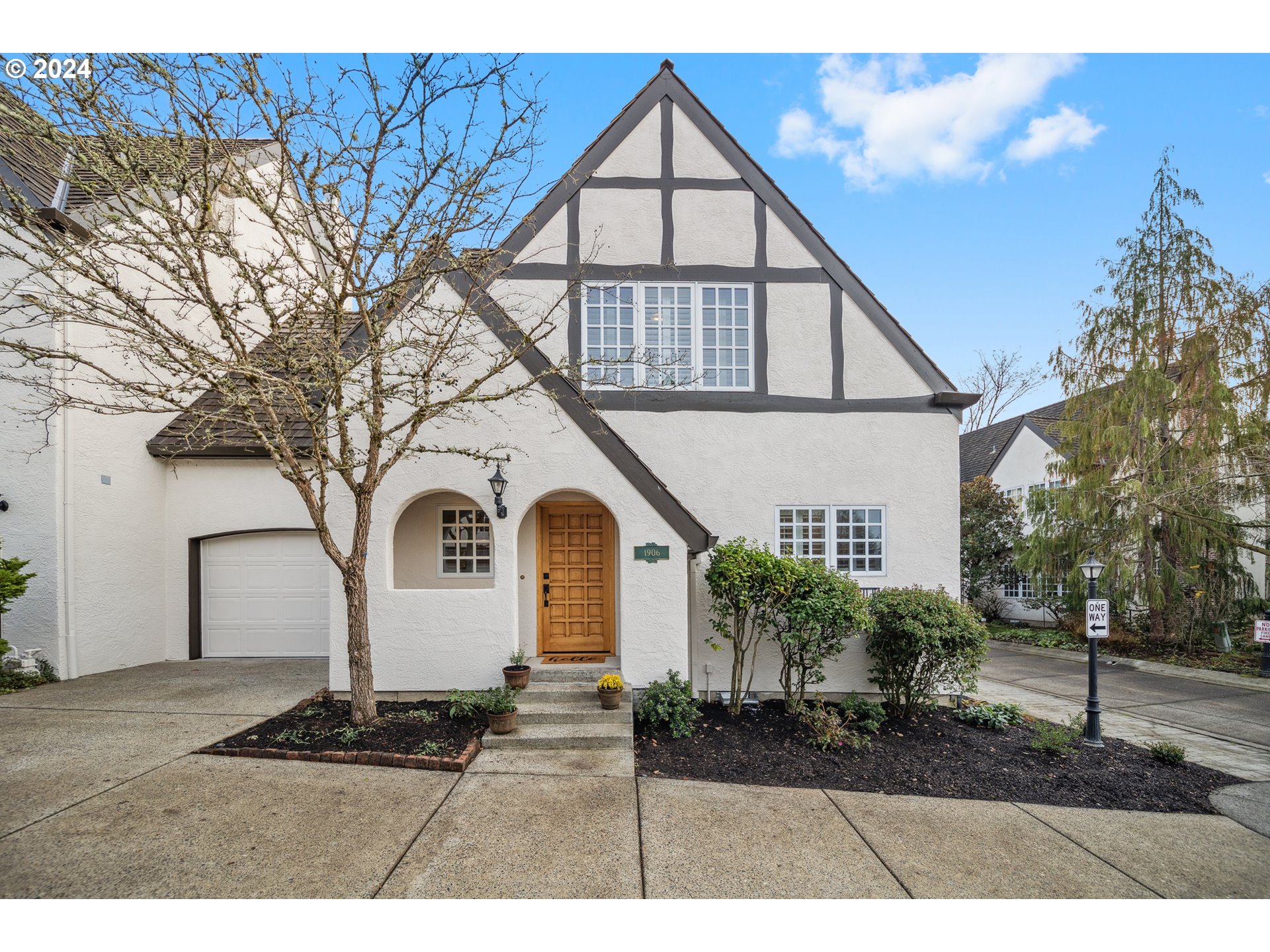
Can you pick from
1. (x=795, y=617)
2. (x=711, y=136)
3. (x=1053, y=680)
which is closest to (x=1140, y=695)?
(x=1053, y=680)

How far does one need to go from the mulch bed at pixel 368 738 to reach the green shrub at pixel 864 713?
4.33 meters

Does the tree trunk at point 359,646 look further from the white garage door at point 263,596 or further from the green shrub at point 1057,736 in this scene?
the green shrub at point 1057,736

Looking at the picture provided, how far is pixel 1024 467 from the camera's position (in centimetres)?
1816

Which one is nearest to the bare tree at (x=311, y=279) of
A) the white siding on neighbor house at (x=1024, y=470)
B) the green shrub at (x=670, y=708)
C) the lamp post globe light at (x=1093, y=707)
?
the green shrub at (x=670, y=708)

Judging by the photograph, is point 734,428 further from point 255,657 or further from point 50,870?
point 255,657

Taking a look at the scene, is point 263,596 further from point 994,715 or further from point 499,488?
point 994,715

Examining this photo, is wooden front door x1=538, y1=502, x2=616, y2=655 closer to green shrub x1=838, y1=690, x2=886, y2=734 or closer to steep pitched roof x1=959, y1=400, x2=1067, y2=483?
green shrub x1=838, y1=690, x2=886, y2=734

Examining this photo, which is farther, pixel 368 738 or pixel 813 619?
pixel 813 619

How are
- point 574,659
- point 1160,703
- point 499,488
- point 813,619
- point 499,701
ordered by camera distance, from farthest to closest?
point 1160,703 → point 574,659 → point 499,488 → point 813,619 → point 499,701

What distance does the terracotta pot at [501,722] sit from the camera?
6016 mm

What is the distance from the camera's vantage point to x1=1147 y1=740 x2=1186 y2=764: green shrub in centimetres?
600

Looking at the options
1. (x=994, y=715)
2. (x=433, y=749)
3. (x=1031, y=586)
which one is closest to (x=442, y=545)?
(x=433, y=749)

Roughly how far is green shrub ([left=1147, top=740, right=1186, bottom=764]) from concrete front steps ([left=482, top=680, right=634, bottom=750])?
563 centimetres

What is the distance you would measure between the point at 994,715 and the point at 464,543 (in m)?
7.20
